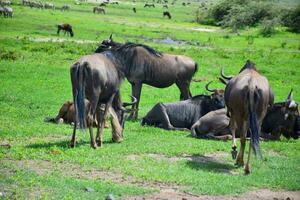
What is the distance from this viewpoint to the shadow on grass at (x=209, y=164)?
1053 centimetres

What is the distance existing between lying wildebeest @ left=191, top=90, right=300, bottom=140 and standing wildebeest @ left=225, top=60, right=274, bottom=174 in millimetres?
2604

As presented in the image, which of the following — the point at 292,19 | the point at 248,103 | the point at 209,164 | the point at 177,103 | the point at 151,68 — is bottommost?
the point at 209,164

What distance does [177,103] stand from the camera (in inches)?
607

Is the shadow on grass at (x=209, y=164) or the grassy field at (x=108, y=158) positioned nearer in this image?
the grassy field at (x=108, y=158)

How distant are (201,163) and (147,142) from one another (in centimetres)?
197

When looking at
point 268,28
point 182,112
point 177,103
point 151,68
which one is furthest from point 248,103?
point 268,28

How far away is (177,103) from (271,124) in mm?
2670

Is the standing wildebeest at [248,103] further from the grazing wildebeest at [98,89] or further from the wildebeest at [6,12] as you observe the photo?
the wildebeest at [6,12]

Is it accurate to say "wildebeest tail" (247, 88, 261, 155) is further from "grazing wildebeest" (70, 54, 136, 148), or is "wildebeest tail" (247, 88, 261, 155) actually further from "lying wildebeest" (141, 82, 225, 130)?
"lying wildebeest" (141, 82, 225, 130)

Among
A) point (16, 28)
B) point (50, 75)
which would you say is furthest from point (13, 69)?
point (16, 28)

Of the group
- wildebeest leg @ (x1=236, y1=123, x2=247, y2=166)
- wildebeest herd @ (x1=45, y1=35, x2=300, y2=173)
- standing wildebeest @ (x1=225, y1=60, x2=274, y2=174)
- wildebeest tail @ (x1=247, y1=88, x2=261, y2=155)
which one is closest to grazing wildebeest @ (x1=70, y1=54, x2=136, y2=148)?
wildebeest herd @ (x1=45, y1=35, x2=300, y2=173)

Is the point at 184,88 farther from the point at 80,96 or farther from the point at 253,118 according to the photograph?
the point at 253,118

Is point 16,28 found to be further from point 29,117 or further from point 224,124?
point 224,124

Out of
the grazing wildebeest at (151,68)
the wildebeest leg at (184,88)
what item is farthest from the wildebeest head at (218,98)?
the wildebeest leg at (184,88)
